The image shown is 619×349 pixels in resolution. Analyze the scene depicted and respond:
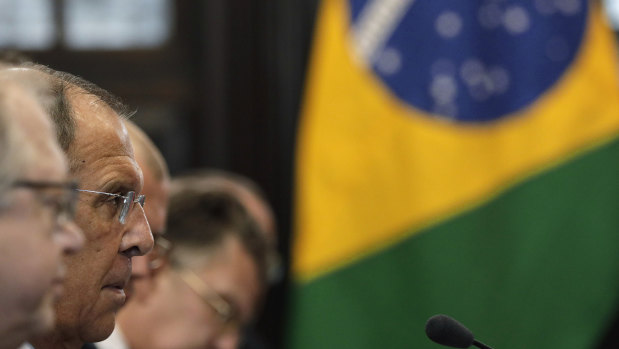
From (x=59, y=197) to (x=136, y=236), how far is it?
1.60 feet

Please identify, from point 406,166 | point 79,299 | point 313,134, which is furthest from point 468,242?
point 79,299

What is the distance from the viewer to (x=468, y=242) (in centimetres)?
404

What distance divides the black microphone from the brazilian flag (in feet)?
7.65

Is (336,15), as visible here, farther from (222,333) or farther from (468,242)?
(222,333)

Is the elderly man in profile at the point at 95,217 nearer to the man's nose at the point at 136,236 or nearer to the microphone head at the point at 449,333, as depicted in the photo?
the man's nose at the point at 136,236

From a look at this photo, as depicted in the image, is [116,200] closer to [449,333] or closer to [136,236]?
[136,236]

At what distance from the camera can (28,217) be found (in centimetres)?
111

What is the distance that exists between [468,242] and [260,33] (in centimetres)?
189

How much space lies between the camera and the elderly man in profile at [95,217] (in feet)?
5.12

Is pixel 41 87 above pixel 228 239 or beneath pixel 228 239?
above

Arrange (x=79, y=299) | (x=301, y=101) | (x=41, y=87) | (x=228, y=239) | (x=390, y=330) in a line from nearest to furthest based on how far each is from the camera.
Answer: (x=41, y=87), (x=79, y=299), (x=228, y=239), (x=390, y=330), (x=301, y=101)

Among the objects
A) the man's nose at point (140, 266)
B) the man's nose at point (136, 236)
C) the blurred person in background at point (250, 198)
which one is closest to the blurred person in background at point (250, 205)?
the blurred person in background at point (250, 198)

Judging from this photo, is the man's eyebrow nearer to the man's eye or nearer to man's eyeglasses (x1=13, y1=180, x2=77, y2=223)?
the man's eye

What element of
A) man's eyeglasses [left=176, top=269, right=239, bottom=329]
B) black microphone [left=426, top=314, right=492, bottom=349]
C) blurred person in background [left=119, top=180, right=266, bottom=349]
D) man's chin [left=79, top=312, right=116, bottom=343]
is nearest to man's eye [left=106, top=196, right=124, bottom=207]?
man's chin [left=79, top=312, right=116, bottom=343]
